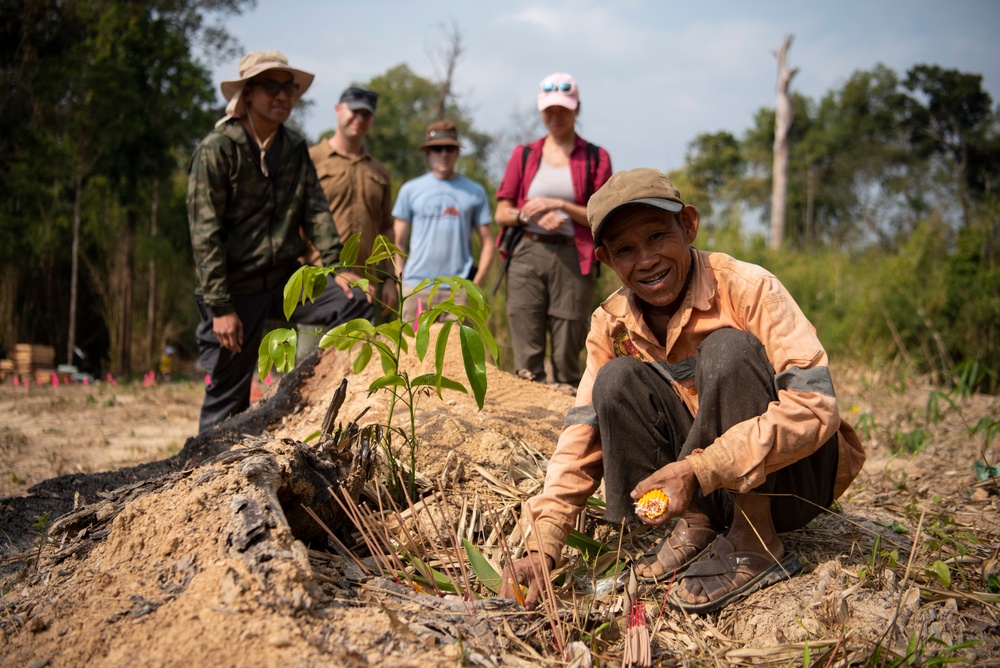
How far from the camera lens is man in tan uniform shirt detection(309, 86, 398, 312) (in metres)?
4.80

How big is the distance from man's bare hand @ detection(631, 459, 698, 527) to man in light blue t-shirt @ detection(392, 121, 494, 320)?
3.02 metres

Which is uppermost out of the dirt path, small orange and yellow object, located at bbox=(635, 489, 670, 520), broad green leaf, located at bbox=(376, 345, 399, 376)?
broad green leaf, located at bbox=(376, 345, 399, 376)

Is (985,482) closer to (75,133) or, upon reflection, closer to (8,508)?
(8,508)

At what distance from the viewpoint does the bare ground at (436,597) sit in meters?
1.55

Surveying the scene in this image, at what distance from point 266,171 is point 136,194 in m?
6.20

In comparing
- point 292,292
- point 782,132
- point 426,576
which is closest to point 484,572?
point 426,576

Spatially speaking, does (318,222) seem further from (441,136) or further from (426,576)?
(426,576)

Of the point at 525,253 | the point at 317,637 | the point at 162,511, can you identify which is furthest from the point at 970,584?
the point at 525,253

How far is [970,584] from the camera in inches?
82.4

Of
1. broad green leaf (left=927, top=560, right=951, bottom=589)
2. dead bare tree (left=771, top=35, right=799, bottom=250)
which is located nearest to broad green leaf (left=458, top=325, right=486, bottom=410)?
broad green leaf (left=927, top=560, right=951, bottom=589)

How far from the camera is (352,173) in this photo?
15.9ft

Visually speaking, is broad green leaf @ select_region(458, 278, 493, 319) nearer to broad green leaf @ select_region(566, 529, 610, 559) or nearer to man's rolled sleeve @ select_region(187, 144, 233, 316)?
broad green leaf @ select_region(566, 529, 610, 559)

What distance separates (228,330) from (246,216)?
58 cm

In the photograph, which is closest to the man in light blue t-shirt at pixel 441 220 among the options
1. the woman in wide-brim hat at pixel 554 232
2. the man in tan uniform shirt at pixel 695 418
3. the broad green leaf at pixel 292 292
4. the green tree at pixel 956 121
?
the woman in wide-brim hat at pixel 554 232
